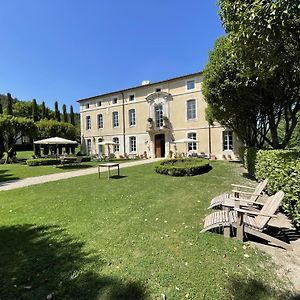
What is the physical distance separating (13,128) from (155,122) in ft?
50.6

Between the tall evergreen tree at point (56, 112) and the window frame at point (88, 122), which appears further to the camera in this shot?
the tall evergreen tree at point (56, 112)

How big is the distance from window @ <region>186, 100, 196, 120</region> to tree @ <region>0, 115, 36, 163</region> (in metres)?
17.4

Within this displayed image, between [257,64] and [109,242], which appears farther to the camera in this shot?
[257,64]

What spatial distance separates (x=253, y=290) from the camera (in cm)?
263

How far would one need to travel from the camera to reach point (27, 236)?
4.38 m

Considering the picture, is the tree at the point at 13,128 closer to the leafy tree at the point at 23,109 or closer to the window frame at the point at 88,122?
the window frame at the point at 88,122

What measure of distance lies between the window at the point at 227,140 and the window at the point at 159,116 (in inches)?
283

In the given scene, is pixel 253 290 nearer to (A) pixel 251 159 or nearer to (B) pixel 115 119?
(A) pixel 251 159

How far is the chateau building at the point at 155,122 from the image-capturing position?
22.6 meters

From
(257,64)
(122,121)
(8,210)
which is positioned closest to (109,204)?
(8,210)

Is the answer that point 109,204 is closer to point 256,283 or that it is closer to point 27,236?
point 27,236

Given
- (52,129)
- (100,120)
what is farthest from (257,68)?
(52,129)

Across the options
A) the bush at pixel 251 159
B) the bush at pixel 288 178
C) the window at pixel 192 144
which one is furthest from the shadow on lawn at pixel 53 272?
the window at pixel 192 144

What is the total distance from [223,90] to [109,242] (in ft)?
28.7
